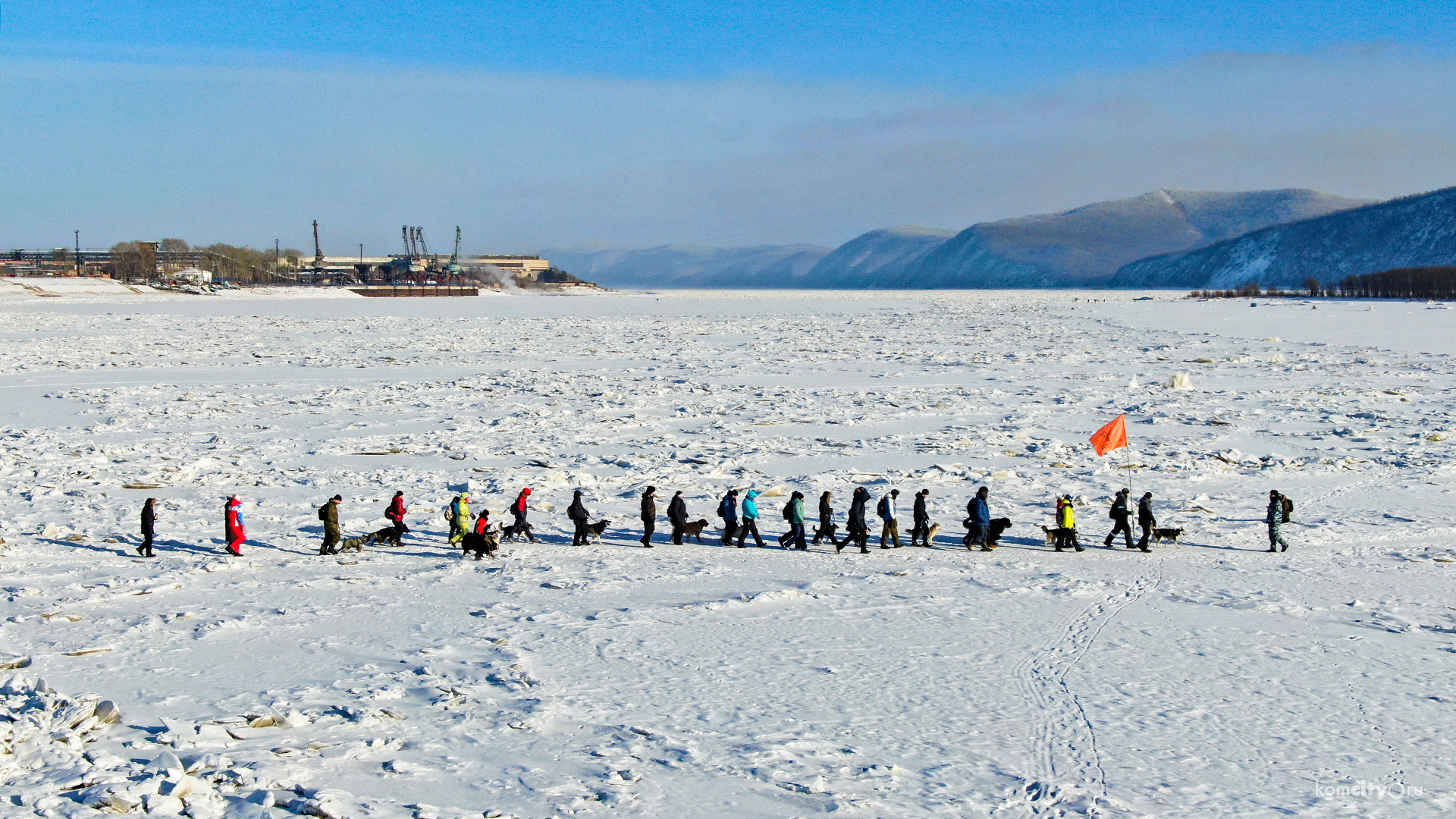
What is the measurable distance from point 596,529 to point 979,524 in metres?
4.62

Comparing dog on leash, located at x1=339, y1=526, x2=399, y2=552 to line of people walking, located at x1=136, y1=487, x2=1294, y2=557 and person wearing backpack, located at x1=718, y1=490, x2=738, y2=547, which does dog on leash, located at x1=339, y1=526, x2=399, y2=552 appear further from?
person wearing backpack, located at x1=718, y1=490, x2=738, y2=547

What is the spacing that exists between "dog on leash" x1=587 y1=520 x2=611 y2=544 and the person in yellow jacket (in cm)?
551

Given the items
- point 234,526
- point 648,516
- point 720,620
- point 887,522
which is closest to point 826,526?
point 887,522

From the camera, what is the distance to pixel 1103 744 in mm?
7605

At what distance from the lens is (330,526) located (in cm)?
1270

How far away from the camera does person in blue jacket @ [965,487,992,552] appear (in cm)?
1332

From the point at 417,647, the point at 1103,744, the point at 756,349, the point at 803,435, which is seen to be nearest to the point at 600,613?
the point at 417,647

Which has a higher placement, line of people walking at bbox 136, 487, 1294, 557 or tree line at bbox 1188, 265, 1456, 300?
tree line at bbox 1188, 265, 1456, 300

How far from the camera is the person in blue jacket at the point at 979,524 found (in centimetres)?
1332

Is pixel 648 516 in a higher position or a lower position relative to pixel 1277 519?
lower

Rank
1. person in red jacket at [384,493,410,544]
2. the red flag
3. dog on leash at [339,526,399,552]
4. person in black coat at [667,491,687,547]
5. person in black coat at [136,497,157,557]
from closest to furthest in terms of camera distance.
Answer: person in black coat at [136,497,157,557] → dog on leash at [339,526,399,552] → person in red jacket at [384,493,410,544] → person in black coat at [667,491,687,547] → the red flag

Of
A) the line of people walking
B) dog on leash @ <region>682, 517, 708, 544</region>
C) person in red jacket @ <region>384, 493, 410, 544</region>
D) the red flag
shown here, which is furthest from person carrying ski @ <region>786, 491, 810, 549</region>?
the red flag

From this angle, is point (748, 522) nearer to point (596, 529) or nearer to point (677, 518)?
point (677, 518)

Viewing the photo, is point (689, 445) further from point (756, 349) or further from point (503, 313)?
point (503, 313)
